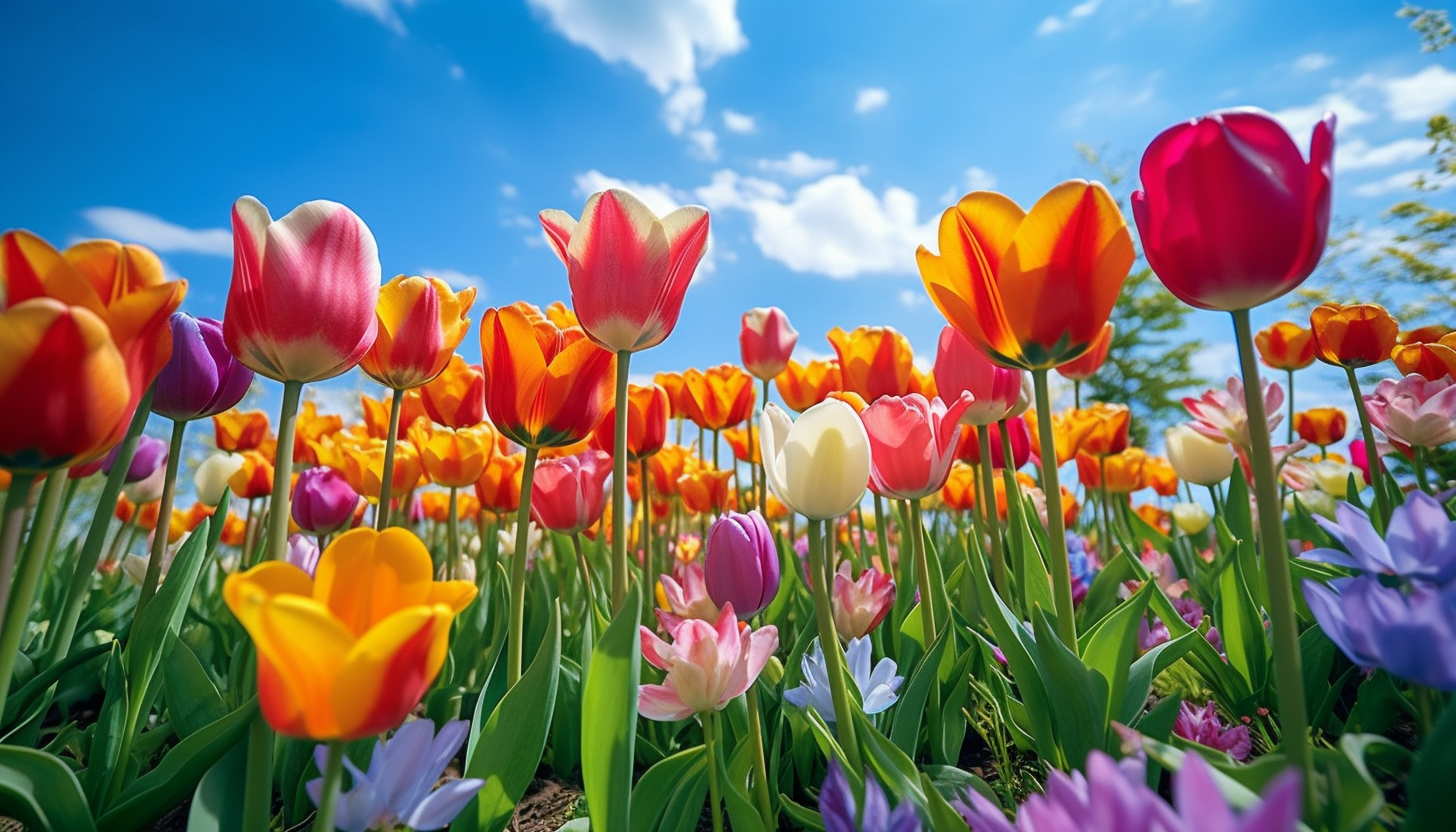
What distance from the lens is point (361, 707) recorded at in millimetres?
623

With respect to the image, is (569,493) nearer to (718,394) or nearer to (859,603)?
(859,603)

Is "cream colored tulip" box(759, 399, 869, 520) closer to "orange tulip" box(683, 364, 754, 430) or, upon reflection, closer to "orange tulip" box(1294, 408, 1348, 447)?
"orange tulip" box(683, 364, 754, 430)

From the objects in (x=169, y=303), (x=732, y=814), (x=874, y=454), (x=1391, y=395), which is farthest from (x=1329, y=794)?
(x=1391, y=395)

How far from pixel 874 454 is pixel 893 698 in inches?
16.8

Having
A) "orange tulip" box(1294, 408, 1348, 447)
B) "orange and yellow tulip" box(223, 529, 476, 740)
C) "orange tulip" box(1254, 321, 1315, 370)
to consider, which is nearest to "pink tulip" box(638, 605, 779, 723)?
"orange and yellow tulip" box(223, 529, 476, 740)

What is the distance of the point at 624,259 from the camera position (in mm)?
1300

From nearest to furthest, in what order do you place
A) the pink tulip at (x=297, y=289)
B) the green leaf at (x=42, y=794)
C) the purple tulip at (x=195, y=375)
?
the green leaf at (x=42, y=794)
the pink tulip at (x=297, y=289)
the purple tulip at (x=195, y=375)

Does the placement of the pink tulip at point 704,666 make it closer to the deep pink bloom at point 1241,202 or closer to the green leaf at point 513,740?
the green leaf at point 513,740

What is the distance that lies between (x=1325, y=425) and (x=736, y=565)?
3.70m

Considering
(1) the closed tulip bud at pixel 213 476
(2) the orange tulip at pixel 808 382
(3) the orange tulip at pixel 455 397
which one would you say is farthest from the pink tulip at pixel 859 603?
(1) the closed tulip bud at pixel 213 476

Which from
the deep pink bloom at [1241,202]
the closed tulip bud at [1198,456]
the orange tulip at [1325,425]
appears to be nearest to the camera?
the deep pink bloom at [1241,202]

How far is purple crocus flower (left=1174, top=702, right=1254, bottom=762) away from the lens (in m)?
1.22

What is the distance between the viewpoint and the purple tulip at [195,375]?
1313mm

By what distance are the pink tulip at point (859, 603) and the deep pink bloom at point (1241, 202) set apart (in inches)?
36.9
